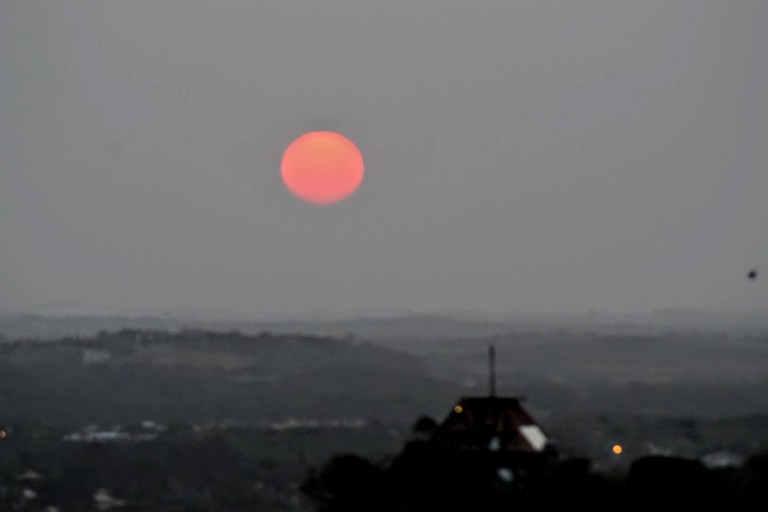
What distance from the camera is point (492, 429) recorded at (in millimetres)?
114938

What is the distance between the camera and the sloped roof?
113750 mm

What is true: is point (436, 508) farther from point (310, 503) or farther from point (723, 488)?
point (310, 503)

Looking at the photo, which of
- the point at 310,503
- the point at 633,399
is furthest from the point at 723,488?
the point at 633,399

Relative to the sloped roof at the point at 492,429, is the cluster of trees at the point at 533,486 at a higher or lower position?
lower

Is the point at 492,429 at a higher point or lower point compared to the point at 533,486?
higher

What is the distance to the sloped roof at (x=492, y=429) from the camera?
373ft

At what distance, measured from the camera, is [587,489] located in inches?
4031

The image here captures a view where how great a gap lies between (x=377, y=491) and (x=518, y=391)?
79999mm

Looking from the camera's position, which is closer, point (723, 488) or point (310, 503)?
point (723, 488)

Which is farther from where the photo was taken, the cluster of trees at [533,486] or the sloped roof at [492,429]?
the sloped roof at [492,429]

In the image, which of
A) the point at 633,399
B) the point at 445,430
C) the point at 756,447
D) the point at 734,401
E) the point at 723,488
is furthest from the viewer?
the point at 633,399

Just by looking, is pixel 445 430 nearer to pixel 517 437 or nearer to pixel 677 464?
pixel 517 437

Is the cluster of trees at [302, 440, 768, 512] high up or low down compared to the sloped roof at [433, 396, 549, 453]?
down

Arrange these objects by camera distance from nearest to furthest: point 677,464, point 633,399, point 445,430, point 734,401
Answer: point 677,464, point 445,430, point 734,401, point 633,399
